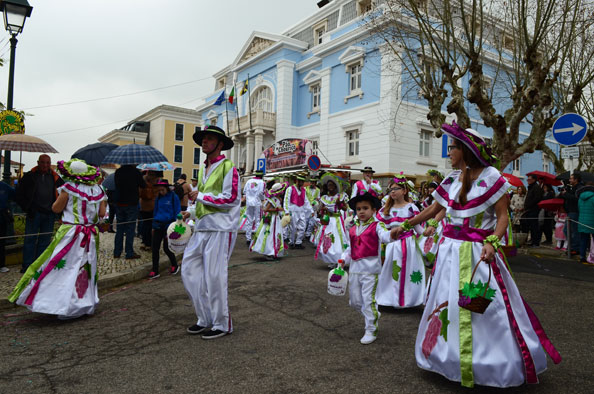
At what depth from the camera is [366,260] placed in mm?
4246

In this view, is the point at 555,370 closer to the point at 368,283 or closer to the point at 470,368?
the point at 470,368

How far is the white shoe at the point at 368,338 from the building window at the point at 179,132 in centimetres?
5267

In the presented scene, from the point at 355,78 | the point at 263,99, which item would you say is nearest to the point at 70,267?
the point at 355,78

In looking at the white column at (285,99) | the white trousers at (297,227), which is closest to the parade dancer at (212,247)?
the white trousers at (297,227)

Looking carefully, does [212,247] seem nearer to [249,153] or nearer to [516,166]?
[249,153]

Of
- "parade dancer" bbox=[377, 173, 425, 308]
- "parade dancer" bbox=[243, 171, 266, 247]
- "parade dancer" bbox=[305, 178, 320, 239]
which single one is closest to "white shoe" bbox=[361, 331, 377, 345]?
"parade dancer" bbox=[377, 173, 425, 308]

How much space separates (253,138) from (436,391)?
1081 inches

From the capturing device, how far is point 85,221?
5.18 metres

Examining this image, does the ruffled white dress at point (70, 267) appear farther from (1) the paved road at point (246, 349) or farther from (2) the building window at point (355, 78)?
(2) the building window at point (355, 78)

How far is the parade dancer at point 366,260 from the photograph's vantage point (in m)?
4.12

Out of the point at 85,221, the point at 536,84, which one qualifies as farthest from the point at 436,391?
the point at 536,84

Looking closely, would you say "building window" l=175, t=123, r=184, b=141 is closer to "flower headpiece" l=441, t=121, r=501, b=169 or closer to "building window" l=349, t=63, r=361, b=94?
"building window" l=349, t=63, r=361, b=94

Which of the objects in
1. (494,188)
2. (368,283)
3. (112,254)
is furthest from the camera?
(112,254)

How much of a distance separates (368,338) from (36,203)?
5.96 meters
